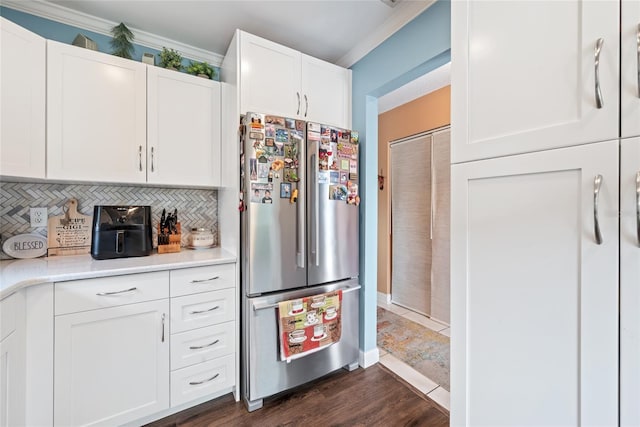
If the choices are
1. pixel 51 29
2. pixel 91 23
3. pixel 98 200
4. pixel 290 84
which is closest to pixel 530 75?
pixel 290 84

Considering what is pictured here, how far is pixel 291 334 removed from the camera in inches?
68.8

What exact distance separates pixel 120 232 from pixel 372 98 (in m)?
2.08

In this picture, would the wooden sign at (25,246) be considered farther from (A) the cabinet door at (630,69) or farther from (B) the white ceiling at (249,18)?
(A) the cabinet door at (630,69)

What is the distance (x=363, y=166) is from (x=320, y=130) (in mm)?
499

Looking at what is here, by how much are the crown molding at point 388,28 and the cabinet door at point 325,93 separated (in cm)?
15

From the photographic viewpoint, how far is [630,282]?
590mm

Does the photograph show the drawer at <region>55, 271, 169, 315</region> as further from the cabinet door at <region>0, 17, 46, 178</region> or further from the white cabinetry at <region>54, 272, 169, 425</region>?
the cabinet door at <region>0, 17, 46, 178</region>

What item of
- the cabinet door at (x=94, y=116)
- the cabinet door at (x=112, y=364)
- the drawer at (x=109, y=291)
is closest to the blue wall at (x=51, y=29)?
the cabinet door at (x=94, y=116)

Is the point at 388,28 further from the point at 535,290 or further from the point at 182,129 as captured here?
the point at 535,290

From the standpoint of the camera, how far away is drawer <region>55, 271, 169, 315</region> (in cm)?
131

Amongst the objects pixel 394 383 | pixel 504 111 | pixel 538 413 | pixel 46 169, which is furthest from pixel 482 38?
pixel 46 169

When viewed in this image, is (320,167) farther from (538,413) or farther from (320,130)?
(538,413)

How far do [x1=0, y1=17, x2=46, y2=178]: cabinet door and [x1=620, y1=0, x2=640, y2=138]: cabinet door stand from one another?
2.41 meters

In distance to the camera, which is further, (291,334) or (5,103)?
(291,334)
